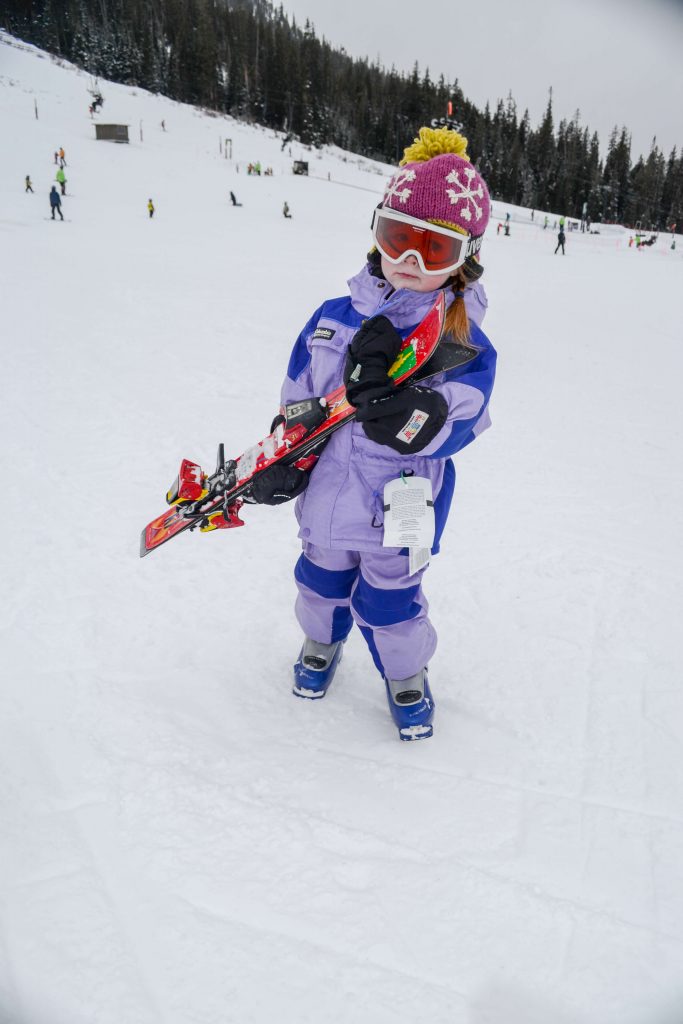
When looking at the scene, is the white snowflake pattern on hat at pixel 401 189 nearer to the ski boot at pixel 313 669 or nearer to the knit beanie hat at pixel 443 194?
the knit beanie hat at pixel 443 194

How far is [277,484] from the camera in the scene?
2.12 meters

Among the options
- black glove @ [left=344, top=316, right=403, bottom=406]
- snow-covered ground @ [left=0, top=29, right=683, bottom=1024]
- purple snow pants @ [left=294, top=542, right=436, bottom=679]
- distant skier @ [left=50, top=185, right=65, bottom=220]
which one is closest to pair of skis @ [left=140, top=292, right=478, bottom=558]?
black glove @ [left=344, top=316, right=403, bottom=406]

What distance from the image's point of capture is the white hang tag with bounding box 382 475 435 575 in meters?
1.99

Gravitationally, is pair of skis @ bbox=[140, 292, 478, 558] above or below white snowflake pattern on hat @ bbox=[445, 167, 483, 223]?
below

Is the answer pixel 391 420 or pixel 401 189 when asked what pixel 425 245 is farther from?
pixel 391 420

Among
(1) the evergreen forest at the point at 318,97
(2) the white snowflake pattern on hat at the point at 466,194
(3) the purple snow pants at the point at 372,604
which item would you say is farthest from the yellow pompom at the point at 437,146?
(1) the evergreen forest at the point at 318,97

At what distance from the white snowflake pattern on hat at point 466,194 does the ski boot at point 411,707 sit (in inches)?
62.7

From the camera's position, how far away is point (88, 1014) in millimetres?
1428

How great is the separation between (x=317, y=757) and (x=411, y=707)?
1.29 ft

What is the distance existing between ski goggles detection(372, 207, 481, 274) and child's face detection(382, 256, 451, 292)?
0.02 meters

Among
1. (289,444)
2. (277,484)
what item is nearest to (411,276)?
(289,444)

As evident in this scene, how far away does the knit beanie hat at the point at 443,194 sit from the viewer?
189cm

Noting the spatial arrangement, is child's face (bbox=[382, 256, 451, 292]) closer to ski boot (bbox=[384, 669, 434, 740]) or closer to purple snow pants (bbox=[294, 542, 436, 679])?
purple snow pants (bbox=[294, 542, 436, 679])

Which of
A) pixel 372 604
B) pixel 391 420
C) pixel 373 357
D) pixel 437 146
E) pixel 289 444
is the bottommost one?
pixel 372 604
